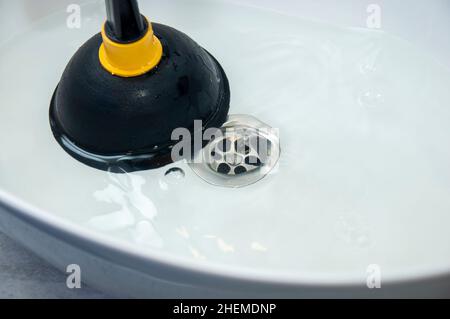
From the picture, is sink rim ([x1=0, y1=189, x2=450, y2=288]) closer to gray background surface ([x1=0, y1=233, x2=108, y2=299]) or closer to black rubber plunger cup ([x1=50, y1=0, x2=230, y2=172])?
black rubber plunger cup ([x1=50, y1=0, x2=230, y2=172])

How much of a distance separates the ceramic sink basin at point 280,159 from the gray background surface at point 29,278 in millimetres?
109

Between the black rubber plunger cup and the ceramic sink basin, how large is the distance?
0.03 metres

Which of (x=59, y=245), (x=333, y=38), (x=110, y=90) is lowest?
(x=59, y=245)

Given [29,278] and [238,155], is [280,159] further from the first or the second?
[29,278]

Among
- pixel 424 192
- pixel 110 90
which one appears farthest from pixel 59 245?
pixel 424 192

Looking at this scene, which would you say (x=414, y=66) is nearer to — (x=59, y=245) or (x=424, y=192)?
(x=424, y=192)

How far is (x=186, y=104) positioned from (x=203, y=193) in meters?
0.08

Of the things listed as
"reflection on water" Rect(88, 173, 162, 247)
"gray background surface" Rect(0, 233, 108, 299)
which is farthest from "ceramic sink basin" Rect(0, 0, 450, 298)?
"gray background surface" Rect(0, 233, 108, 299)

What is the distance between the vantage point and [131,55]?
0.38m

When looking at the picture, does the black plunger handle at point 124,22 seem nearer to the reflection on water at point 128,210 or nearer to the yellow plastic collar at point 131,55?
the yellow plastic collar at point 131,55

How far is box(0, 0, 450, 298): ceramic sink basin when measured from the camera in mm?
399

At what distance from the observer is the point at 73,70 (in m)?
0.42

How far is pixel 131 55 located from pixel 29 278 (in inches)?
10.9

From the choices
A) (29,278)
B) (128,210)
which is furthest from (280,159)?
(29,278)
